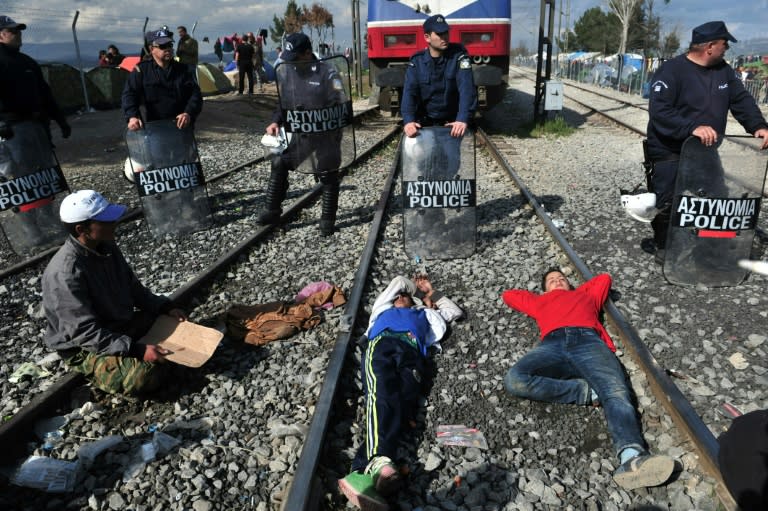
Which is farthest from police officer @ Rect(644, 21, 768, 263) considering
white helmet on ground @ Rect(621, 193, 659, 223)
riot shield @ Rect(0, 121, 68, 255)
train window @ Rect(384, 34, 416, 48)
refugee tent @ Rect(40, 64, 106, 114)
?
refugee tent @ Rect(40, 64, 106, 114)

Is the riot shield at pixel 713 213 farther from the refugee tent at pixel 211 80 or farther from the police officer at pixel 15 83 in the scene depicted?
the refugee tent at pixel 211 80

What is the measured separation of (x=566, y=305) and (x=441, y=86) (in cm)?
250

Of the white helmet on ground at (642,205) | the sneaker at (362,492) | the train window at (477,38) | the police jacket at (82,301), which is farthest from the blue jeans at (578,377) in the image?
the train window at (477,38)

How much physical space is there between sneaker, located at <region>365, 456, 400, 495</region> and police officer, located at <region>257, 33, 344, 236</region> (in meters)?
3.86

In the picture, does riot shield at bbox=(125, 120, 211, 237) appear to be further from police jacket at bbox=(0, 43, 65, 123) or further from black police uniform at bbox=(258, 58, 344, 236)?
police jacket at bbox=(0, 43, 65, 123)

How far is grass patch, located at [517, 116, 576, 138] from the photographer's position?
13.3 metres

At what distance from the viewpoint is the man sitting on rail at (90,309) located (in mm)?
3328

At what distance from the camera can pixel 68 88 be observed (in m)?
16.3

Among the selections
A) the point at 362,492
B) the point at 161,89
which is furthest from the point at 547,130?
the point at 362,492

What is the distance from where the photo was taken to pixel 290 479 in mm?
2762

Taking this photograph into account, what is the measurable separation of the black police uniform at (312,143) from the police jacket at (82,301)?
9.57 ft

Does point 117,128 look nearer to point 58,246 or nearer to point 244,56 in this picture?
point 244,56

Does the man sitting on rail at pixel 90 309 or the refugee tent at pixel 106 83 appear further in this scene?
the refugee tent at pixel 106 83

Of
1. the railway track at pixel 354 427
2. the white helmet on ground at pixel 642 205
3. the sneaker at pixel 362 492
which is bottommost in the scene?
the railway track at pixel 354 427
